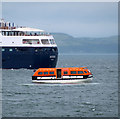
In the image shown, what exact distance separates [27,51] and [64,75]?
3725cm

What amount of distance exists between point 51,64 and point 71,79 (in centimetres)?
3673

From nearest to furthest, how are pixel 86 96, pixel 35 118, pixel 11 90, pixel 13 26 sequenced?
pixel 35 118 < pixel 86 96 < pixel 11 90 < pixel 13 26

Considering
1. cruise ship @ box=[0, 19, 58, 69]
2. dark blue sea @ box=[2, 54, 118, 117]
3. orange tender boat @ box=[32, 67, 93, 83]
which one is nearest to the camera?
dark blue sea @ box=[2, 54, 118, 117]

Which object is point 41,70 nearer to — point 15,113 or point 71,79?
point 71,79

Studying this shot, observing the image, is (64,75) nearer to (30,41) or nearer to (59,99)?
(59,99)

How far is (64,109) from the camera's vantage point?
5816cm

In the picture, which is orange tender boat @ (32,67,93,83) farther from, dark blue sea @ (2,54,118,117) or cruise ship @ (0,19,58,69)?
cruise ship @ (0,19,58,69)

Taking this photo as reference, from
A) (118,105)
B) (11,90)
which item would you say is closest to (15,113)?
(118,105)

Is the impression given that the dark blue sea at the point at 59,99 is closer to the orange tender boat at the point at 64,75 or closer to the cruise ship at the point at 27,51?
the orange tender boat at the point at 64,75

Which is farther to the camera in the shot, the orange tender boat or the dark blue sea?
the orange tender boat

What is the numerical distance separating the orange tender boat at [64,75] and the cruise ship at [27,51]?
1377 inches

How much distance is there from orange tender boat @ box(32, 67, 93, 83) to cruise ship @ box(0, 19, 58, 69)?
1377 inches

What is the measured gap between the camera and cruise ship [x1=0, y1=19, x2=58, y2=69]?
11719cm

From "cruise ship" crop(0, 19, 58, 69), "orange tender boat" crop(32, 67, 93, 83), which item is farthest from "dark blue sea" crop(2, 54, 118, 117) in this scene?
"cruise ship" crop(0, 19, 58, 69)
